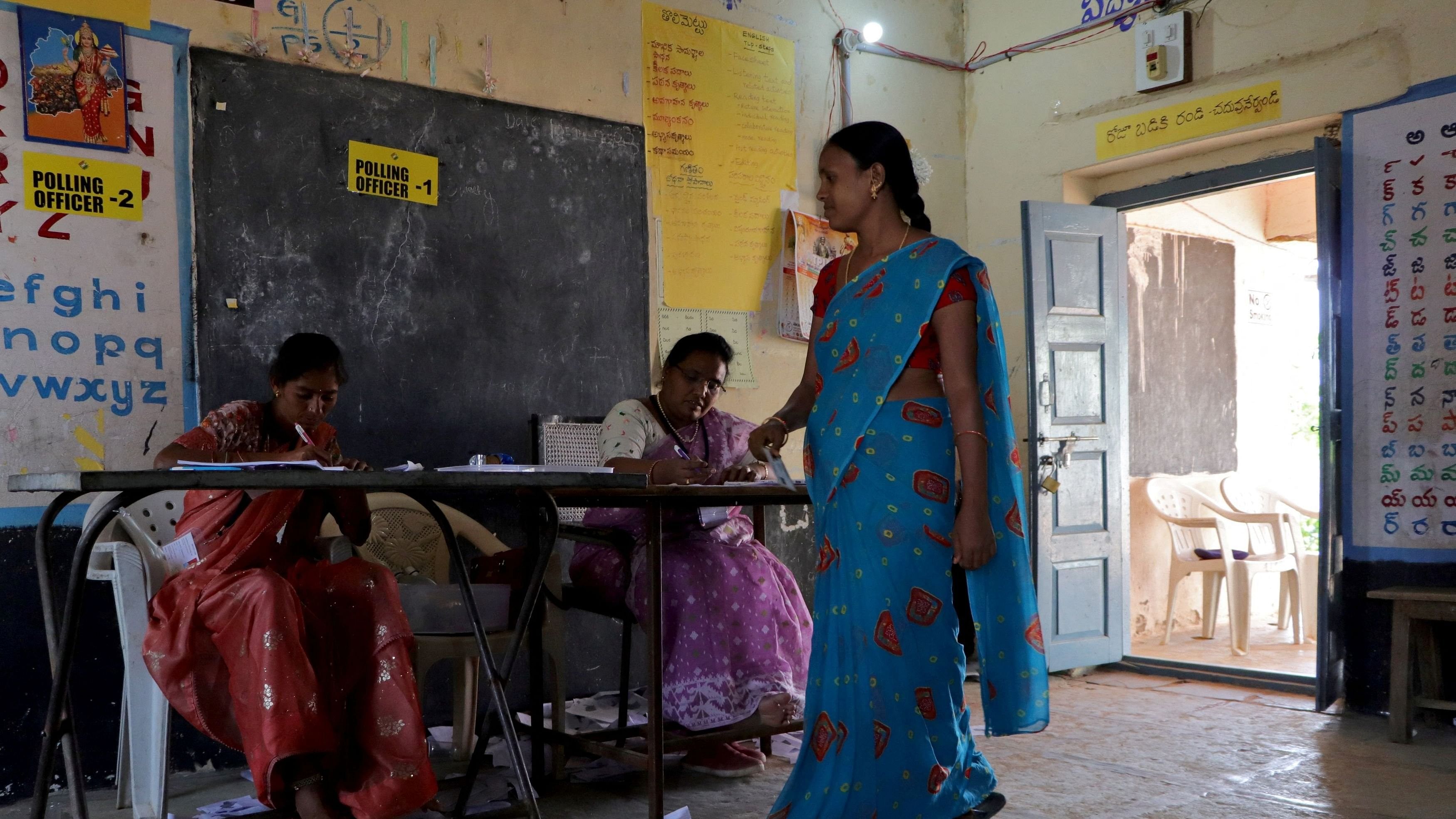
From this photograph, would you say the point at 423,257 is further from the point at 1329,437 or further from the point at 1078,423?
the point at 1329,437

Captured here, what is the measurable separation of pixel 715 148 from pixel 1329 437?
262 cm

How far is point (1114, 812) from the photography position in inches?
109

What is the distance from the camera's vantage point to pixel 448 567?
11.7ft

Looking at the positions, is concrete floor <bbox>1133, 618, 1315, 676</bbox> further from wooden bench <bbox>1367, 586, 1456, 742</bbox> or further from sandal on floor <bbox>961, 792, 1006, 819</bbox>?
sandal on floor <bbox>961, 792, 1006, 819</bbox>

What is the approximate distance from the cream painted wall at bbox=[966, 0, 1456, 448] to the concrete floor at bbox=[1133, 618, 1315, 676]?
1.69 meters

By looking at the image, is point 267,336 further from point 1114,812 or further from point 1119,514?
point 1119,514

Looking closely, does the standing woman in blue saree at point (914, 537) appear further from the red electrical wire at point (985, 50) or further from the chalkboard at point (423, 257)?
the red electrical wire at point (985, 50)

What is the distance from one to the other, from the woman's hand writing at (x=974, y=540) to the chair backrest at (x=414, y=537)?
6.08 feet

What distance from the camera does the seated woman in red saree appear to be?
2.28m

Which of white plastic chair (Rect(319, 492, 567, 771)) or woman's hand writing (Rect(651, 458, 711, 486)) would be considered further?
white plastic chair (Rect(319, 492, 567, 771))

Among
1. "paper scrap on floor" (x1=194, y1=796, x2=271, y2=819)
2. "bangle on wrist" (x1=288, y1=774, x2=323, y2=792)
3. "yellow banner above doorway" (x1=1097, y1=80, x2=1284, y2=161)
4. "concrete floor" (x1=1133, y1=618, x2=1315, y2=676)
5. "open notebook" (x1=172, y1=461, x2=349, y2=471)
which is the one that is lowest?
"concrete floor" (x1=1133, y1=618, x2=1315, y2=676)

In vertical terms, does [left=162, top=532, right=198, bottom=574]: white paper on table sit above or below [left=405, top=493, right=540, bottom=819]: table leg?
above

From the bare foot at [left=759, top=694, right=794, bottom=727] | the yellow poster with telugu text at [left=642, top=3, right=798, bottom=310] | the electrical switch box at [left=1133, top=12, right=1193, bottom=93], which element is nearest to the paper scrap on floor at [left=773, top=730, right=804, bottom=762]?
the bare foot at [left=759, top=694, right=794, bottom=727]

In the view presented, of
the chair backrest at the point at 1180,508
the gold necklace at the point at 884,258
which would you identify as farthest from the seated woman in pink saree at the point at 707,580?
the chair backrest at the point at 1180,508
